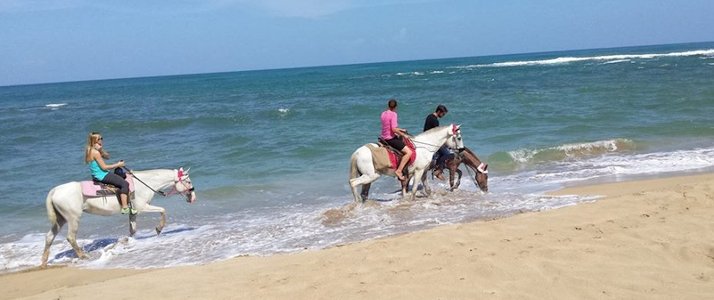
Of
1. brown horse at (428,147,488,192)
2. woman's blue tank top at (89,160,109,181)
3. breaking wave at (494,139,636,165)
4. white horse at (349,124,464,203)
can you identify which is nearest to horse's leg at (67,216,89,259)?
woman's blue tank top at (89,160,109,181)

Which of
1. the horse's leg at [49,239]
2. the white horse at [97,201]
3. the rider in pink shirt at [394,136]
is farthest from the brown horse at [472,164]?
the horse's leg at [49,239]

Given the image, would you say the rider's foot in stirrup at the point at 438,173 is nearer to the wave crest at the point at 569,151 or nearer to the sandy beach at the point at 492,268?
the sandy beach at the point at 492,268

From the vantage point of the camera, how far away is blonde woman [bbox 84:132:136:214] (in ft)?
34.0

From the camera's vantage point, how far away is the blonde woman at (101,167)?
408 inches

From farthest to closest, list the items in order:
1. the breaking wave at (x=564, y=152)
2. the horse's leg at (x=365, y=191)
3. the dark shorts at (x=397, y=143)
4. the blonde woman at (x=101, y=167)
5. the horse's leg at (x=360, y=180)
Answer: the breaking wave at (x=564, y=152) → the horse's leg at (x=365, y=191) → the dark shorts at (x=397, y=143) → the horse's leg at (x=360, y=180) → the blonde woman at (x=101, y=167)

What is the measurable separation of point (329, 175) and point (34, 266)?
7.93 meters

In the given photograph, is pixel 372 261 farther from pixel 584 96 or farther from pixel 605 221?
pixel 584 96

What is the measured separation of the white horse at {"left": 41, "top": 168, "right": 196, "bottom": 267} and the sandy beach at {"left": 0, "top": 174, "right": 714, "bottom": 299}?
3.58 feet

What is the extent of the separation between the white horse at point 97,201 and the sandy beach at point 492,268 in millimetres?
1091

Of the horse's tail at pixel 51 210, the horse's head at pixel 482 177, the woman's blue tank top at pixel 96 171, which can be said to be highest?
the woman's blue tank top at pixel 96 171

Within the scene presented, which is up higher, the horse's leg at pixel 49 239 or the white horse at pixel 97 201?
the white horse at pixel 97 201

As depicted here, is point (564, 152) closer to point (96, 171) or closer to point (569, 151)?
point (569, 151)

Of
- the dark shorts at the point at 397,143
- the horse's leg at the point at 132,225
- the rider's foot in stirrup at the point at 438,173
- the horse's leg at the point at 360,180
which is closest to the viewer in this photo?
the horse's leg at the point at 132,225

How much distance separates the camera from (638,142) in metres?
18.0
